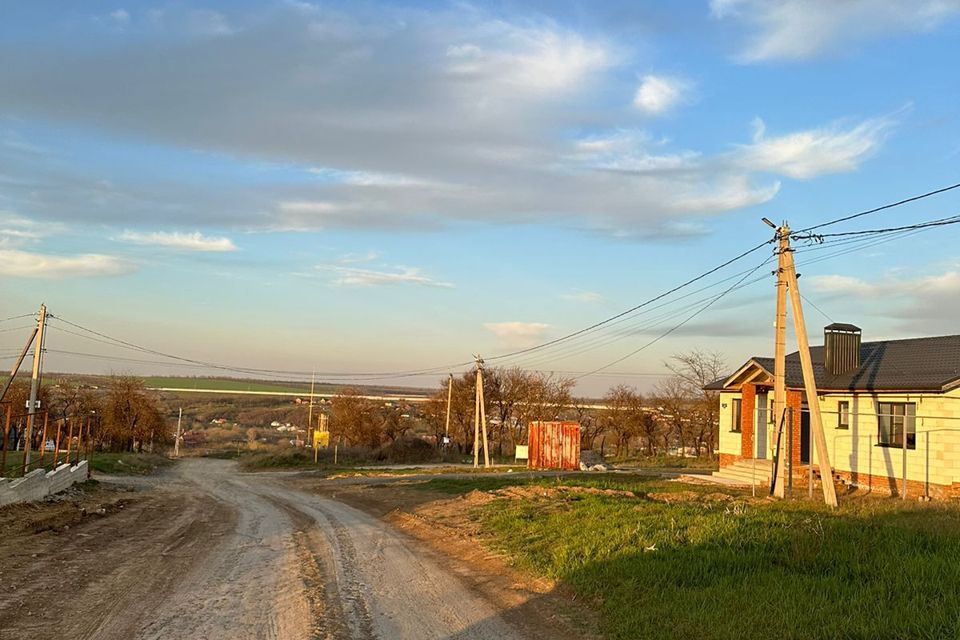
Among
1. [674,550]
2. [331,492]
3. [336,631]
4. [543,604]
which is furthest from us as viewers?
[331,492]

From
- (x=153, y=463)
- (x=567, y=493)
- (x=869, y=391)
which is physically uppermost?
(x=869, y=391)

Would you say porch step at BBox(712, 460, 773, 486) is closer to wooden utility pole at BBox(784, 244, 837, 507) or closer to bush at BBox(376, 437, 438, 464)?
wooden utility pole at BBox(784, 244, 837, 507)

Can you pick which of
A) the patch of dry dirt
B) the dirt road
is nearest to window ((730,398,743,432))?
the patch of dry dirt

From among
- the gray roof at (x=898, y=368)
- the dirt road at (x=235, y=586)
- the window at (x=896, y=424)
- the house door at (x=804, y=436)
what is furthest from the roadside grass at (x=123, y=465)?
the window at (x=896, y=424)

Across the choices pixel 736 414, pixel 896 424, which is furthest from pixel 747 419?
pixel 896 424

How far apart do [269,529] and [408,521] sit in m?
3.00

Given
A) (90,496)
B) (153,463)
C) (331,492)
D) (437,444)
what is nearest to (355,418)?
(437,444)

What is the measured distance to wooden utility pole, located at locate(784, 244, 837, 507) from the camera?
1794 cm

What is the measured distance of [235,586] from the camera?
919cm

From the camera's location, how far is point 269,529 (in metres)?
14.9

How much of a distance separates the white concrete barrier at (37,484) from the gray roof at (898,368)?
23962 mm

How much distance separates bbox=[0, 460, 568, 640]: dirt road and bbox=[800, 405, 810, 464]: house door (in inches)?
786

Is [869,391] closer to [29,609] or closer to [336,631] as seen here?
[336,631]

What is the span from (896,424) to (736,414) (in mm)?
8434
